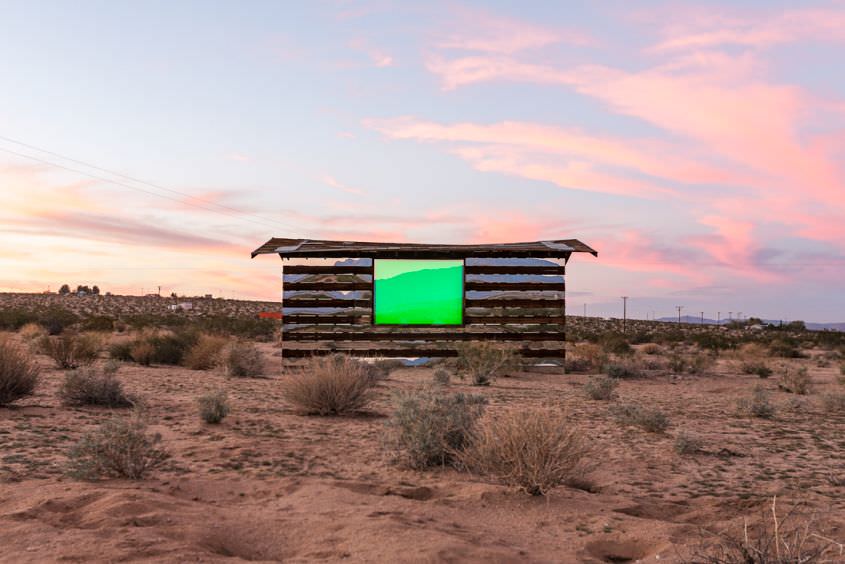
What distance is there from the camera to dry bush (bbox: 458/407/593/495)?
19.2 ft

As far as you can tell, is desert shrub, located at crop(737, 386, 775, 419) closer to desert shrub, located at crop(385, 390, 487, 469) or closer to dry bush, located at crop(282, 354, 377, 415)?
desert shrub, located at crop(385, 390, 487, 469)

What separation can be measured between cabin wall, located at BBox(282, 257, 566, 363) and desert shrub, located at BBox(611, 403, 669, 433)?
29.5ft

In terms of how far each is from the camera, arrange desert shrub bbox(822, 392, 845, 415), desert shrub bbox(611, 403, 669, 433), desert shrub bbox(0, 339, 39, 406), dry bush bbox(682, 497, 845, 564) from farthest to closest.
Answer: desert shrub bbox(822, 392, 845, 415)
desert shrub bbox(0, 339, 39, 406)
desert shrub bbox(611, 403, 669, 433)
dry bush bbox(682, 497, 845, 564)

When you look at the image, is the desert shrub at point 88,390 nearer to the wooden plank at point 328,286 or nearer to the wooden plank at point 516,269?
the wooden plank at point 328,286

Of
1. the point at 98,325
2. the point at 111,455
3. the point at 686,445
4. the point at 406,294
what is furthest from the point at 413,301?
the point at 98,325

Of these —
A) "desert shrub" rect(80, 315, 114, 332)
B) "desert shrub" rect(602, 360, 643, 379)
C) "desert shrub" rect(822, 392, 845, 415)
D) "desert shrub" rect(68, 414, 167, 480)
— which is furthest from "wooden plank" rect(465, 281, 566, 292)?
"desert shrub" rect(80, 315, 114, 332)

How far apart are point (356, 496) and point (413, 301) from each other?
12.7m

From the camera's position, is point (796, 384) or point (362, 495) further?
point (796, 384)

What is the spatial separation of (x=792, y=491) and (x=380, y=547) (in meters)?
4.23

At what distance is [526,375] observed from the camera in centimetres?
1805

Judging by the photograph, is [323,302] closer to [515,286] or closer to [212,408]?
[515,286]

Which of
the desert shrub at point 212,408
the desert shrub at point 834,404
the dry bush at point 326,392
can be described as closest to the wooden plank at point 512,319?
the desert shrub at point 834,404

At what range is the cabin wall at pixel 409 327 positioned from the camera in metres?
18.6

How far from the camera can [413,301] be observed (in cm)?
1850
